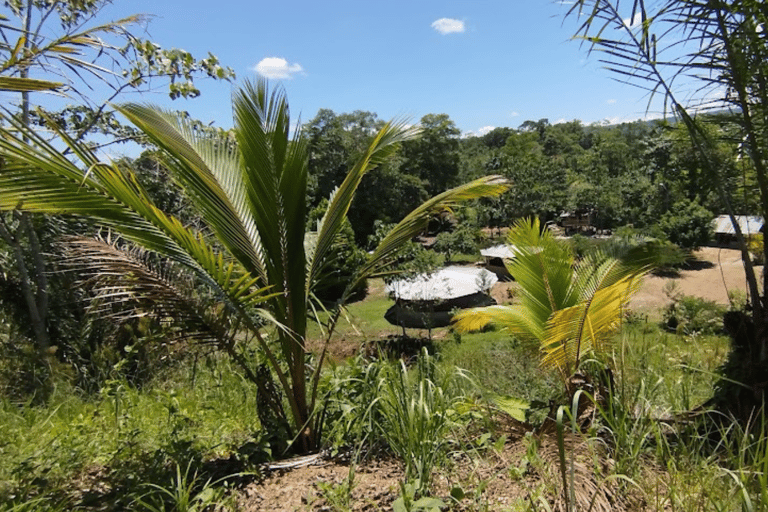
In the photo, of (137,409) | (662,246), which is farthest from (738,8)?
(137,409)

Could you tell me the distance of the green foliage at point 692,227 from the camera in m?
24.0

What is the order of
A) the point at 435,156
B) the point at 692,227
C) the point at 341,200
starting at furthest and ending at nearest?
the point at 435,156 < the point at 692,227 < the point at 341,200

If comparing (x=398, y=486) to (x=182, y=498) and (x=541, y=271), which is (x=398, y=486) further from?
(x=541, y=271)

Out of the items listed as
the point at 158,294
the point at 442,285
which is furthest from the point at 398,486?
the point at 442,285

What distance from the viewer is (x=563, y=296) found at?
3.18m

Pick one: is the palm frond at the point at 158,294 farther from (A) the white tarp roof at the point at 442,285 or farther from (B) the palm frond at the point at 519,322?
(A) the white tarp roof at the point at 442,285

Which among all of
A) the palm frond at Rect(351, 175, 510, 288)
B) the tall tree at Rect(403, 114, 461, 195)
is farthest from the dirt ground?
the tall tree at Rect(403, 114, 461, 195)

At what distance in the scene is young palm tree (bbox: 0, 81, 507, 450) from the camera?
2201 mm

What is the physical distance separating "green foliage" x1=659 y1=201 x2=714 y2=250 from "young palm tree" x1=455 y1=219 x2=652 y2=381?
24264mm

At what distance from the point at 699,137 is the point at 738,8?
2.87 ft

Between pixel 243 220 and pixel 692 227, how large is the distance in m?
27.4

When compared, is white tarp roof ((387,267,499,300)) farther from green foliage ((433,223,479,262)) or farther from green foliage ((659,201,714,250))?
green foliage ((659,201,714,250))

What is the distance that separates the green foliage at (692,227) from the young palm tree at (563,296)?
79.6 feet

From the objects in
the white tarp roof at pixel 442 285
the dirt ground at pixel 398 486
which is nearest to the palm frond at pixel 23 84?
the dirt ground at pixel 398 486
